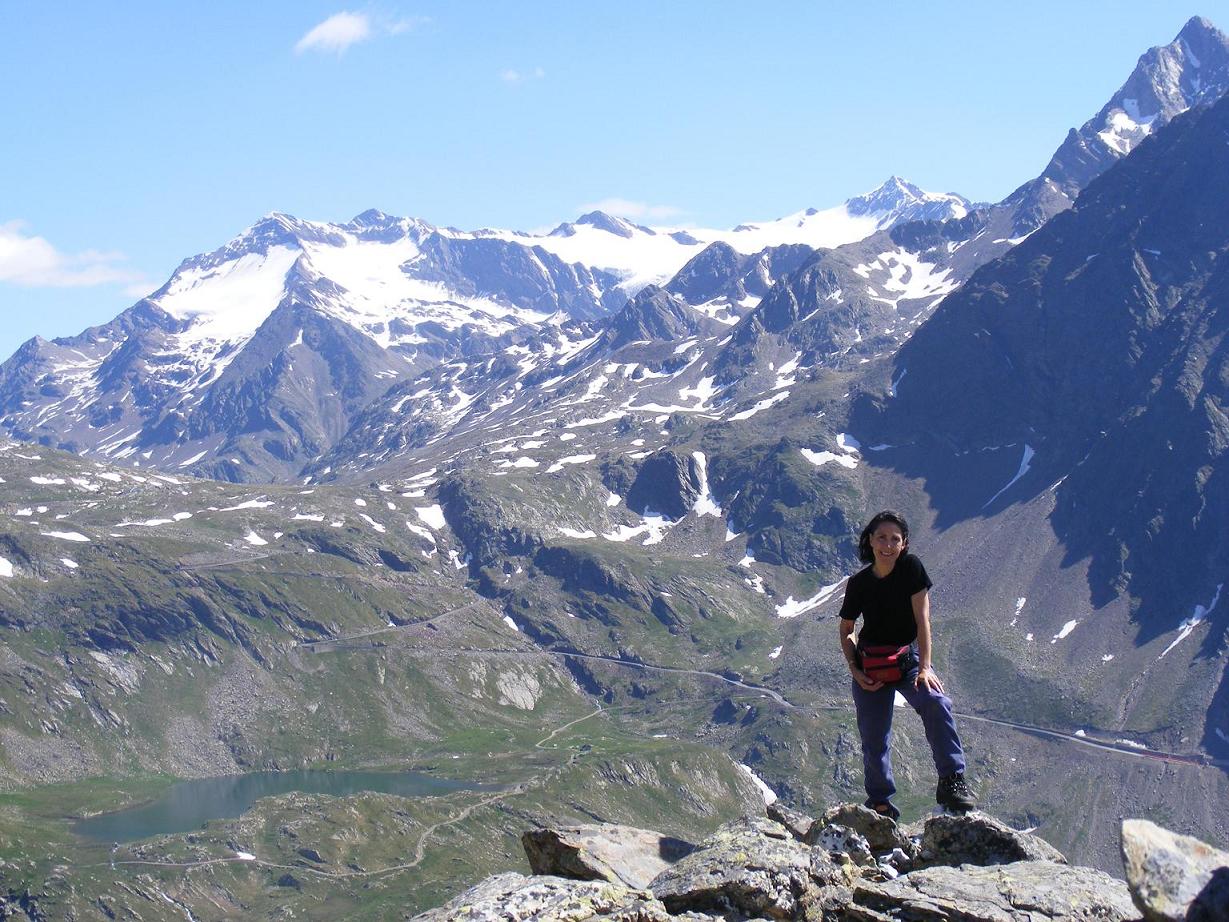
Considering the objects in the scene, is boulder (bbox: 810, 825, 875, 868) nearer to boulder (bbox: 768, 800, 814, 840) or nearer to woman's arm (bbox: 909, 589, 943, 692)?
boulder (bbox: 768, 800, 814, 840)

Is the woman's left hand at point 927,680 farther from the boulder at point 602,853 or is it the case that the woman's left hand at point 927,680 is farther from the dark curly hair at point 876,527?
the boulder at point 602,853

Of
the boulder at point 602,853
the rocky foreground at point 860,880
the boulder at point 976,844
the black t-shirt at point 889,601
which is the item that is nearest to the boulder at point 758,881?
the rocky foreground at point 860,880

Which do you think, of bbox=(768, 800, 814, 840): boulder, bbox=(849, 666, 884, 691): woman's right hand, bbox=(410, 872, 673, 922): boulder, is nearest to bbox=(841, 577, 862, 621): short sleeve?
bbox=(849, 666, 884, 691): woman's right hand

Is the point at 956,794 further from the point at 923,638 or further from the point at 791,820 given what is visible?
the point at 791,820

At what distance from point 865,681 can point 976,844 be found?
3.82 m

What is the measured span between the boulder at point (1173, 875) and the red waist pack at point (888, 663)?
7994mm

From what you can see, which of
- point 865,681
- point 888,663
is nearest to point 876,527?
point 888,663

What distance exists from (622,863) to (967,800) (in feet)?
23.6

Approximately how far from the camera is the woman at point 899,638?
80.7 ft

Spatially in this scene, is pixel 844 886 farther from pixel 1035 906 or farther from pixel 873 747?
pixel 873 747

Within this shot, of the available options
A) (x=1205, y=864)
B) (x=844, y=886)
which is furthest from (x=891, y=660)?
(x=1205, y=864)

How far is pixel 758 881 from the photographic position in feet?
69.3

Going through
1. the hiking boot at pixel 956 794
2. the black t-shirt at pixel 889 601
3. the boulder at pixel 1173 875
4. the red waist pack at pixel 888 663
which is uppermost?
the black t-shirt at pixel 889 601

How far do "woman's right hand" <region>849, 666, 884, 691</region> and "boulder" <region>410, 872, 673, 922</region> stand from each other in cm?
750
